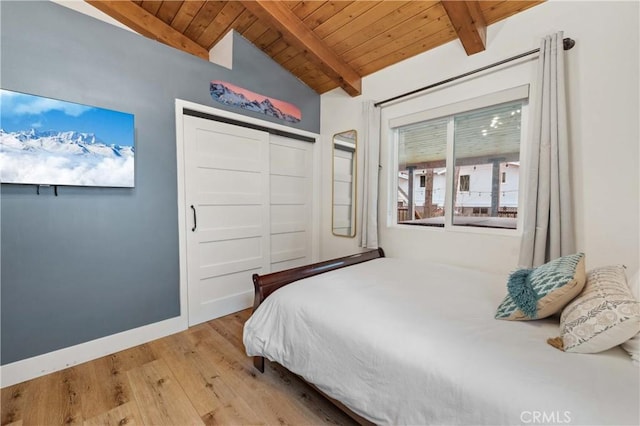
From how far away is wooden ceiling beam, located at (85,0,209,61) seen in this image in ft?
7.06

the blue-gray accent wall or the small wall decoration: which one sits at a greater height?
the small wall decoration

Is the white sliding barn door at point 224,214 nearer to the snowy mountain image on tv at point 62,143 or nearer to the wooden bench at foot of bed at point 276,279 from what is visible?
the snowy mountain image on tv at point 62,143

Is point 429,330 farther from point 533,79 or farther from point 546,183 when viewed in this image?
point 533,79

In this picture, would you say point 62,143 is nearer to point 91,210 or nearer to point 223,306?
point 91,210

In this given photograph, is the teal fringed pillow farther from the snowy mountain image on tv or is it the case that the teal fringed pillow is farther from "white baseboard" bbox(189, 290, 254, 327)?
the snowy mountain image on tv

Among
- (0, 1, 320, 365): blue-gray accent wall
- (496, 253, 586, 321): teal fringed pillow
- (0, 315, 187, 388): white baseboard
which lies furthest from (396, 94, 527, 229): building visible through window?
(0, 315, 187, 388): white baseboard

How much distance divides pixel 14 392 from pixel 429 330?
2479 millimetres

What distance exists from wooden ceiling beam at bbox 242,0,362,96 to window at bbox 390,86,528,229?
0.73 metres

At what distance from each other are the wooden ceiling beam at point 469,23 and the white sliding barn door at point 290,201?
1.98 metres

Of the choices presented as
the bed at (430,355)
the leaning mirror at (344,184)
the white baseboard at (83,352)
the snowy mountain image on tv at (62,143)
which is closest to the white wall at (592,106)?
the bed at (430,355)

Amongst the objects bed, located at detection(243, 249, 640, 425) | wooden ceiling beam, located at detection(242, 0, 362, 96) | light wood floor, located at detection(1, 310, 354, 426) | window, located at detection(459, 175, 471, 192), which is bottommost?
light wood floor, located at detection(1, 310, 354, 426)

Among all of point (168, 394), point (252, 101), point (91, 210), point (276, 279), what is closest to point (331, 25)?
point (252, 101)

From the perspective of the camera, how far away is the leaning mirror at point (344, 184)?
3236 millimetres

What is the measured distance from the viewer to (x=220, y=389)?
1648 mm
